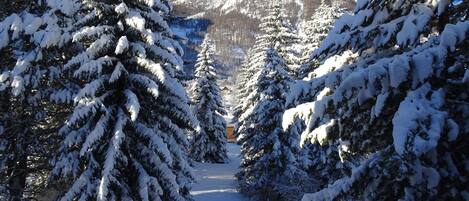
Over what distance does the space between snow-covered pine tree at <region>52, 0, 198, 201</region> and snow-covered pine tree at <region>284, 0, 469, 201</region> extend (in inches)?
235

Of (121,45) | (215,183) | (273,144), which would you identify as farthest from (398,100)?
(215,183)

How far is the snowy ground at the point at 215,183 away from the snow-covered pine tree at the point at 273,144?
1704 mm

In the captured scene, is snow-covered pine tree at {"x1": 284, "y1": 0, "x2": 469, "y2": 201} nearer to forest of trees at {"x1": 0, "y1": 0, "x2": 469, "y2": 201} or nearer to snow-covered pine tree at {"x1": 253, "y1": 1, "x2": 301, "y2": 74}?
forest of trees at {"x1": 0, "y1": 0, "x2": 469, "y2": 201}

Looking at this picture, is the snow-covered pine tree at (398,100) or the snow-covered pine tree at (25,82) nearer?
the snow-covered pine tree at (398,100)

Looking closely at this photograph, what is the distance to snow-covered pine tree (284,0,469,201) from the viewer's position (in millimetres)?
4641

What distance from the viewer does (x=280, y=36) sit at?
26969mm

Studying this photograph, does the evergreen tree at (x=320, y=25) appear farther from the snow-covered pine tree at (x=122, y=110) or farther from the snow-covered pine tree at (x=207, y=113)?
the snow-covered pine tree at (x=122, y=110)

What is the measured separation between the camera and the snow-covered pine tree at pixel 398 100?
183 inches

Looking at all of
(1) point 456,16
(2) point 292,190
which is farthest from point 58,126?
(2) point 292,190

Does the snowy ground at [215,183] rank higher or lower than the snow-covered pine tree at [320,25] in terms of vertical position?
lower

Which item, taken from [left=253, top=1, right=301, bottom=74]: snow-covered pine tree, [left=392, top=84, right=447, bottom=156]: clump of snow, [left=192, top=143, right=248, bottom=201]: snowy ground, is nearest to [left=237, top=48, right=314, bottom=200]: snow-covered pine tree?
[left=253, top=1, right=301, bottom=74]: snow-covered pine tree

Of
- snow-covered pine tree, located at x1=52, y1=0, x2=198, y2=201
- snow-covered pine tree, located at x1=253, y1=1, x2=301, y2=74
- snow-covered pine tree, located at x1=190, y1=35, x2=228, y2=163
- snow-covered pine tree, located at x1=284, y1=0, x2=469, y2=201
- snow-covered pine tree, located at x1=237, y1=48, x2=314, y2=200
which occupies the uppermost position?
snow-covered pine tree, located at x1=284, y1=0, x2=469, y2=201

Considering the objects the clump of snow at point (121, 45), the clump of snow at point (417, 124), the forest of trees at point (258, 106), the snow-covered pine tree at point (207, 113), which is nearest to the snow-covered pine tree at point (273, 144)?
the forest of trees at point (258, 106)

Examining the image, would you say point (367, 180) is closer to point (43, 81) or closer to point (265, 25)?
point (43, 81)
